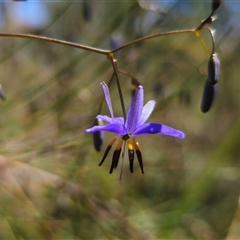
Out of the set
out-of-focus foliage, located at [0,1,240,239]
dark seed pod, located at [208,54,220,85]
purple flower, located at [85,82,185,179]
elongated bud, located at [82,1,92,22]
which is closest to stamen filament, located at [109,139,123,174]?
purple flower, located at [85,82,185,179]

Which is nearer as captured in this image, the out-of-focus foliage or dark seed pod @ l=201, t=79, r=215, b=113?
dark seed pod @ l=201, t=79, r=215, b=113

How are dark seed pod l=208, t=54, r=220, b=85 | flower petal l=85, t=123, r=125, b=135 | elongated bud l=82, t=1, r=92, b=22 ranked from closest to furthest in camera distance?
1. flower petal l=85, t=123, r=125, b=135
2. dark seed pod l=208, t=54, r=220, b=85
3. elongated bud l=82, t=1, r=92, b=22

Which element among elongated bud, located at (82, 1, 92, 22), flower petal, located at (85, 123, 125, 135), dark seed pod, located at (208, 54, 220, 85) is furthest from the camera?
elongated bud, located at (82, 1, 92, 22)

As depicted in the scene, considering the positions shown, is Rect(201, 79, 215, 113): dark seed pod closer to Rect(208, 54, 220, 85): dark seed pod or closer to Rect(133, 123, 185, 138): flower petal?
Rect(208, 54, 220, 85): dark seed pod

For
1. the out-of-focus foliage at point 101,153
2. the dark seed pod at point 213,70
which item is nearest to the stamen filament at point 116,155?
the dark seed pod at point 213,70

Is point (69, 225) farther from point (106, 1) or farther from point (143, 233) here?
point (106, 1)

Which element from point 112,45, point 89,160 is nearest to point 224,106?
point 89,160
